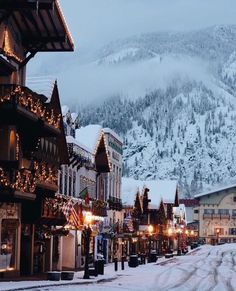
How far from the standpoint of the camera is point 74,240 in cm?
5694

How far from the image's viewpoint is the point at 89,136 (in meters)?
64.6

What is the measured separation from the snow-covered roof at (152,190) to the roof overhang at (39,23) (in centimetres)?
4698

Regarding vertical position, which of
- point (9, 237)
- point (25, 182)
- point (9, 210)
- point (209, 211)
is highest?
point (209, 211)

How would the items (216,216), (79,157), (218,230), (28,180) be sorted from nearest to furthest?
(28,180) → (79,157) → (218,230) → (216,216)

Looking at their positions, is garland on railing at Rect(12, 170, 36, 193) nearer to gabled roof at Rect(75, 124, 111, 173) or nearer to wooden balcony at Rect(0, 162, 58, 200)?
wooden balcony at Rect(0, 162, 58, 200)

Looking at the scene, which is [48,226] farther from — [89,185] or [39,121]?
[89,185]

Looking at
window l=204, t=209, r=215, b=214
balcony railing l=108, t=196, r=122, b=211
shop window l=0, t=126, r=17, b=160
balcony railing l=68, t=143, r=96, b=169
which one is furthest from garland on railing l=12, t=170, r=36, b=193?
window l=204, t=209, r=215, b=214

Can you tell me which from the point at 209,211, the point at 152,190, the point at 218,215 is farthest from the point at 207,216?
the point at 152,190

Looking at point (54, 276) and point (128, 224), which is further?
point (128, 224)

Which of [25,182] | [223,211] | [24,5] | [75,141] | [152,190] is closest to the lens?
[24,5]

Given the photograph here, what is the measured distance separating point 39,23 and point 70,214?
572 inches

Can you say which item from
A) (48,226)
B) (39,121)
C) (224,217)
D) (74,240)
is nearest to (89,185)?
(74,240)

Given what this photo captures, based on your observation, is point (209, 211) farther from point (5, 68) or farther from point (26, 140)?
point (5, 68)

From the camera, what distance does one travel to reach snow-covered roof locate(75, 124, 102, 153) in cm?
6319
